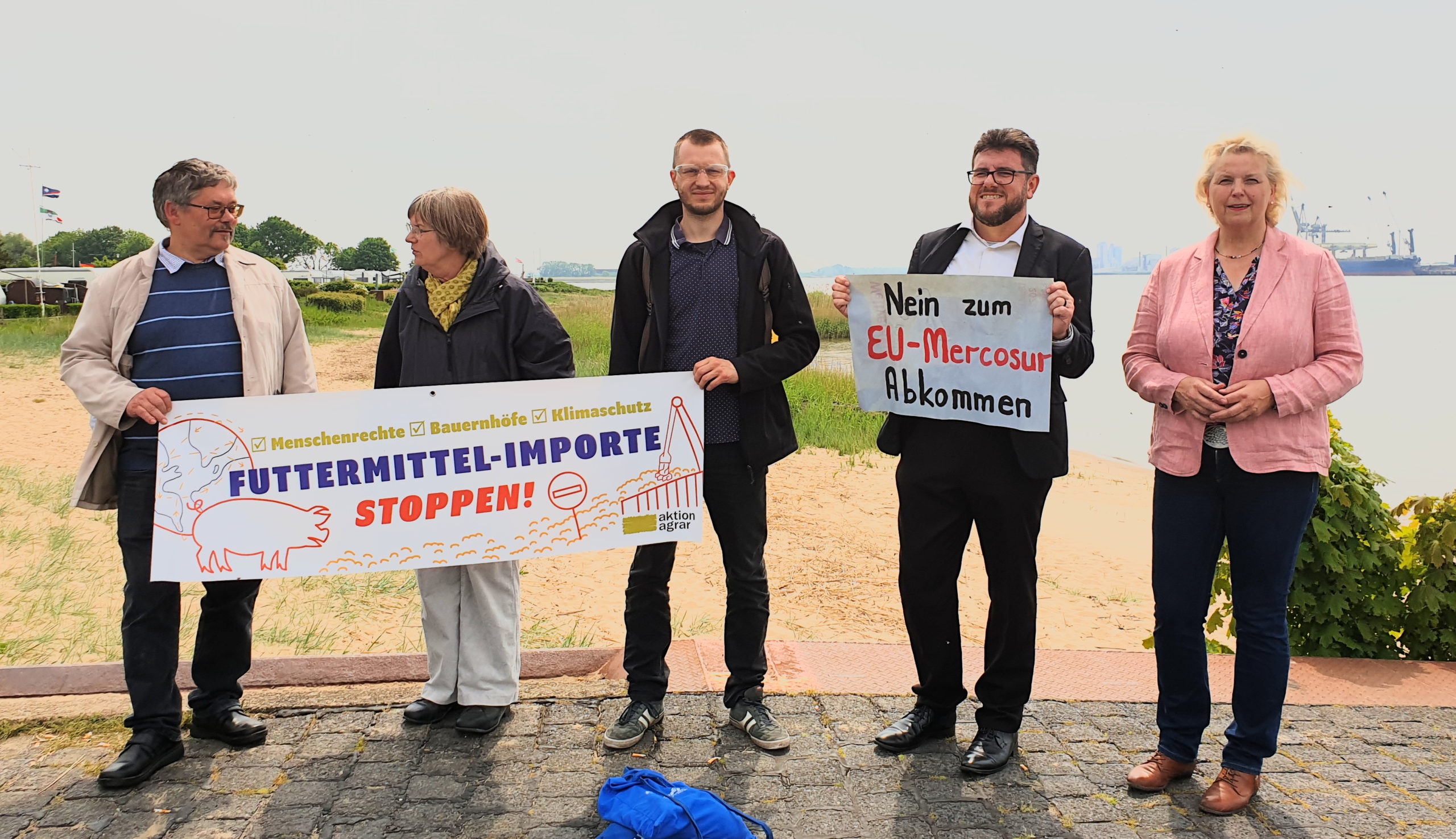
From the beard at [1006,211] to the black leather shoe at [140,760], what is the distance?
372cm

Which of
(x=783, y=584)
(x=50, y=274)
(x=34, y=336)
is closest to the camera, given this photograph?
(x=783, y=584)

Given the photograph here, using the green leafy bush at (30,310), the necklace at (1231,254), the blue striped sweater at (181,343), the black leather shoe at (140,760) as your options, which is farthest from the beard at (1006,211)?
the green leafy bush at (30,310)

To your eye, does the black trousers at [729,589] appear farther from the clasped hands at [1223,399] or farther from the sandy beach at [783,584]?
the clasped hands at [1223,399]

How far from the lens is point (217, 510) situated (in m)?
3.99

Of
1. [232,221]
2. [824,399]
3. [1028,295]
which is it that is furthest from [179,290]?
[824,399]

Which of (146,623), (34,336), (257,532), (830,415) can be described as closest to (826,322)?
(830,415)

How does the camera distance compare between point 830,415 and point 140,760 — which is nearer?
point 140,760

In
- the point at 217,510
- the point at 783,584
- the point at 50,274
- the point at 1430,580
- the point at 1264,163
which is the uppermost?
the point at 50,274

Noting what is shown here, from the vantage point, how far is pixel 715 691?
469 cm

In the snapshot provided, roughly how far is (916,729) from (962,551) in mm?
746

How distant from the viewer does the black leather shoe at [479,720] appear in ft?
13.8

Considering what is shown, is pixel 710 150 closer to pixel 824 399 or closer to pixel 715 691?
pixel 715 691

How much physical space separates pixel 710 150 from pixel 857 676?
98.5 inches

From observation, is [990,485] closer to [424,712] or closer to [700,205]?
[700,205]
